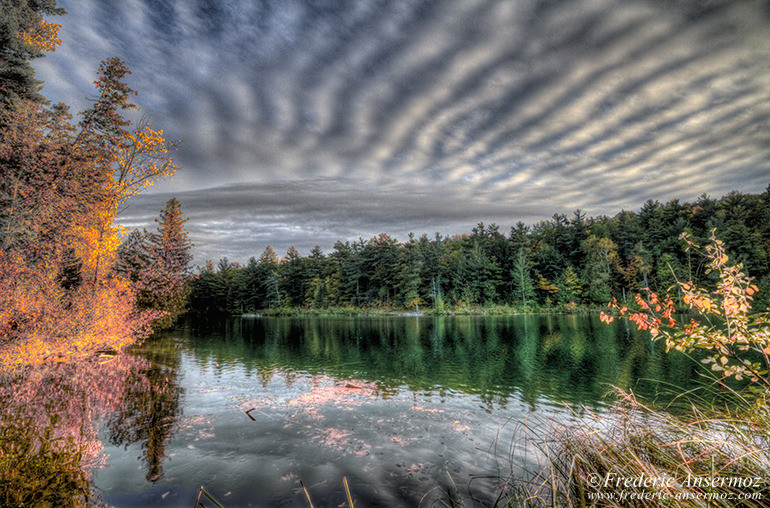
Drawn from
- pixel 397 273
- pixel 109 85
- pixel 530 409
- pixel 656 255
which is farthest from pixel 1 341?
pixel 656 255

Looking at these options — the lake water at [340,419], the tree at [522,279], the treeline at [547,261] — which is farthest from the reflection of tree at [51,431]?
the tree at [522,279]

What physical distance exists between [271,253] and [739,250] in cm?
10370

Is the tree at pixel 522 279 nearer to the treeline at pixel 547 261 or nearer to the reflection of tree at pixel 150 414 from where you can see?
the treeline at pixel 547 261

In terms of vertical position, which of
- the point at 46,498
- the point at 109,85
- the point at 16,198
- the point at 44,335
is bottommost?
the point at 46,498

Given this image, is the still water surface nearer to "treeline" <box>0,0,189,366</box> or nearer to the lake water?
the lake water

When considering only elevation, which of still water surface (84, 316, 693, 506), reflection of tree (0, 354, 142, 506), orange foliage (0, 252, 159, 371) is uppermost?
orange foliage (0, 252, 159, 371)

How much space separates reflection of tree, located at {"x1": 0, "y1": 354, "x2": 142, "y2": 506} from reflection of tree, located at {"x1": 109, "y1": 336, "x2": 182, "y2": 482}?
18.2 inches

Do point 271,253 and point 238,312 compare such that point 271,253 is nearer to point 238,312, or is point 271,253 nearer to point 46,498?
point 238,312

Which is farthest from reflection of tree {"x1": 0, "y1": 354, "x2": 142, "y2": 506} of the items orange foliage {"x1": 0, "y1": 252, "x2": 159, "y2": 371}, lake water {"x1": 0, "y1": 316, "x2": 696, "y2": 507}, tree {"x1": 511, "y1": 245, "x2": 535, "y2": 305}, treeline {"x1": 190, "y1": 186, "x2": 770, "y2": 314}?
tree {"x1": 511, "y1": 245, "x2": 535, "y2": 305}

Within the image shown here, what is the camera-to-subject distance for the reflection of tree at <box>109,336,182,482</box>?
26.0ft

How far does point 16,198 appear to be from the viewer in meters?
11.5

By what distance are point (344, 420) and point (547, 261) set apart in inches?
2598

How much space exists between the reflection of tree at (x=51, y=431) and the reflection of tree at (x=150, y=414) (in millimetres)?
463

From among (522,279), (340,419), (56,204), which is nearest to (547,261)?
(522,279)
